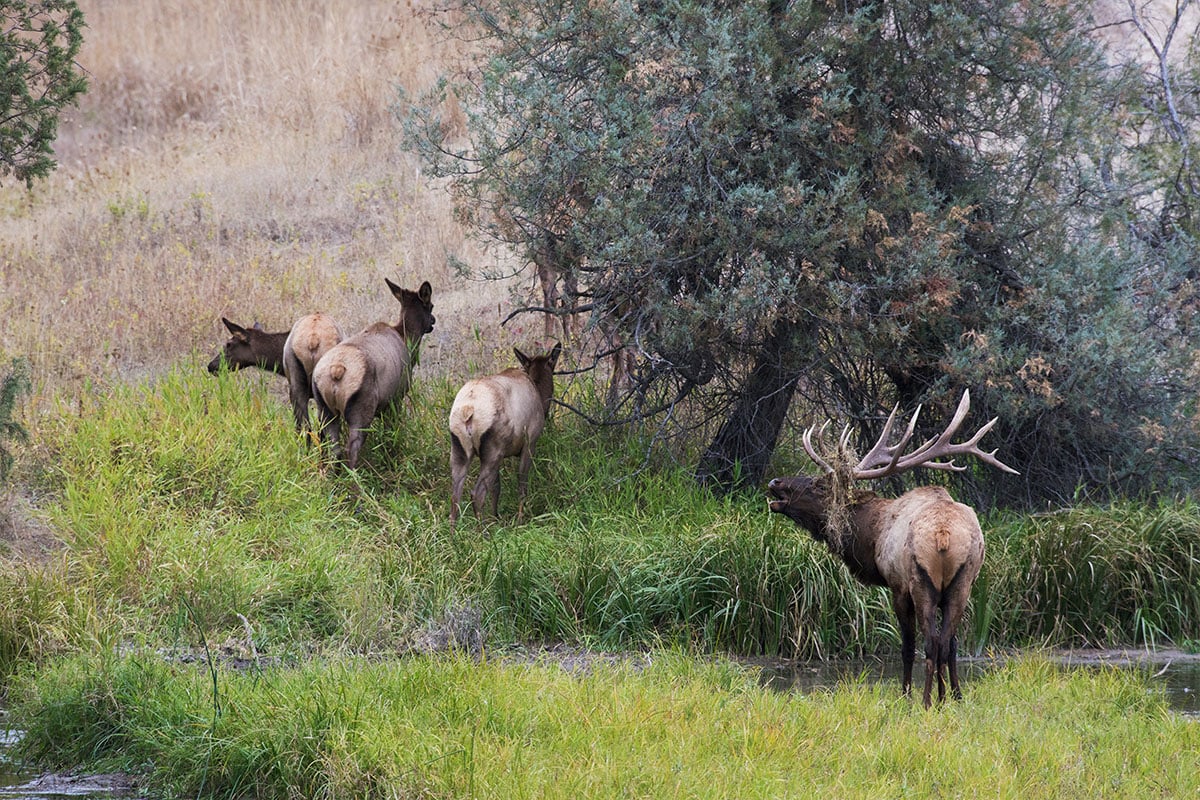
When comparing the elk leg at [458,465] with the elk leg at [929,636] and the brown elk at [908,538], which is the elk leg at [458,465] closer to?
the brown elk at [908,538]

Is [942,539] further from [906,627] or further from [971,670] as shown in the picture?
[971,670]

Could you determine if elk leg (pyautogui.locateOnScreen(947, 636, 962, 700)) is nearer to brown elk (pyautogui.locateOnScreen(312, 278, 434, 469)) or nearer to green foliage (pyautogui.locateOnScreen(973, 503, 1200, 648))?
green foliage (pyautogui.locateOnScreen(973, 503, 1200, 648))

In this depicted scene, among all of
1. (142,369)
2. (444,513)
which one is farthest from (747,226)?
(142,369)

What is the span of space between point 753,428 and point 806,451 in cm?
217

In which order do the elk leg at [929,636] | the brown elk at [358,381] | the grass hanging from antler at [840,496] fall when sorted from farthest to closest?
1. the brown elk at [358,381]
2. the grass hanging from antler at [840,496]
3. the elk leg at [929,636]

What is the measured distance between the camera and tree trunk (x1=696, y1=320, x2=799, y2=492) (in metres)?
11.6

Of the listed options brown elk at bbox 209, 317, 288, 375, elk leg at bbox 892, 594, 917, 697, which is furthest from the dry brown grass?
elk leg at bbox 892, 594, 917, 697

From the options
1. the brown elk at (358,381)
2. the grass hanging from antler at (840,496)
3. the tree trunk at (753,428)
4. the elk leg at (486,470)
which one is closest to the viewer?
the grass hanging from antler at (840,496)

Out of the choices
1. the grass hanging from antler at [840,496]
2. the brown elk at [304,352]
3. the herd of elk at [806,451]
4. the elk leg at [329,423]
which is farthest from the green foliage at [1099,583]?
the brown elk at [304,352]

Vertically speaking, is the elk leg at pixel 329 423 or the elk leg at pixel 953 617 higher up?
the elk leg at pixel 329 423

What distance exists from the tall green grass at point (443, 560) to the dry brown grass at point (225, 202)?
2.20 m

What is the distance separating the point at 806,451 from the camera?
31.6ft

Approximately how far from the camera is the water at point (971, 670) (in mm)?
8727

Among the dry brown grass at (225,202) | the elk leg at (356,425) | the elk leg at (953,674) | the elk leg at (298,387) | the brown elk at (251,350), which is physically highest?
the dry brown grass at (225,202)
